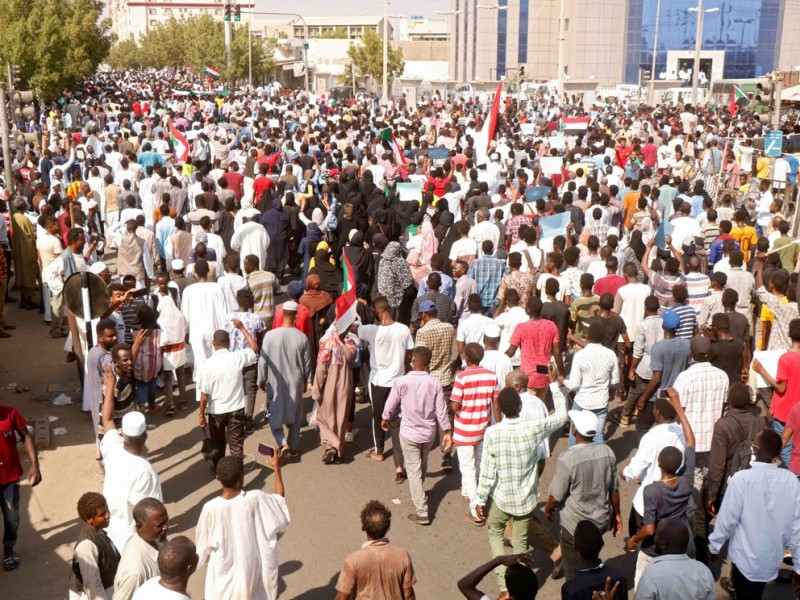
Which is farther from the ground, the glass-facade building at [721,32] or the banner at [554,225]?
the glass-facade building at [721,32]

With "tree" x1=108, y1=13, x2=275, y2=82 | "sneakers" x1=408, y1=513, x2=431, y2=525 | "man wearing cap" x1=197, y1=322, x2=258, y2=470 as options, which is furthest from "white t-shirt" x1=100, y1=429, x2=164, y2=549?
"tree" x1=108, y1=13, x2=275, y2=82

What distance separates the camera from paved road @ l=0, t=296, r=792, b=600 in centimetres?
686

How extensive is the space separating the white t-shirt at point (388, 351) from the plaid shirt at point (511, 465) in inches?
85.2

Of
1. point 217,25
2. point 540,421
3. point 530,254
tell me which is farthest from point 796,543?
point 217,25

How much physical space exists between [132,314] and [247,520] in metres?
4.52

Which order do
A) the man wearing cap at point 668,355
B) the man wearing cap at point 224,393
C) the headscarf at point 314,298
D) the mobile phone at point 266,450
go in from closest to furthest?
1. the mobile phone at point 266,450
2. the man wearing cap at point 224,393
3. the man wearing cap at point 668,355
4. the headscarf at point 314,298

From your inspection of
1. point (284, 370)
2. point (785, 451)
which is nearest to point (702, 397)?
point (785, 451)

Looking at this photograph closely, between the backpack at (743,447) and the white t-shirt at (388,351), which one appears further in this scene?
the white t-shirt at (388,351)

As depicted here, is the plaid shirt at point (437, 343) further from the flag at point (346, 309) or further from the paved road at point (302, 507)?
the paved road at point (302, 507)

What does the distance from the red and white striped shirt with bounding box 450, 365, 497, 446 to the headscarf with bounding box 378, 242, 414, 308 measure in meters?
3.39

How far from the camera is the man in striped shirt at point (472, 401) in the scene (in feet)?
24.1

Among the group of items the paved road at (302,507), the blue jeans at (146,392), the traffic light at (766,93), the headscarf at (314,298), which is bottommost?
the paved road at (302,507)

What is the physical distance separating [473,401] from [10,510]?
3.69 meters

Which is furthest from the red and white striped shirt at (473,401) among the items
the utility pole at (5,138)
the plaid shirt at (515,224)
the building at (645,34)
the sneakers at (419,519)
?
the building at (645,34)
